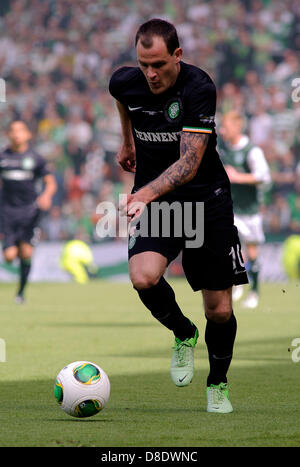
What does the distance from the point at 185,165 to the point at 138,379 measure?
6.72 feet

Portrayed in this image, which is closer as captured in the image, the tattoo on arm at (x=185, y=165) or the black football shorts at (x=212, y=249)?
the tattoo on arm at (x=185, y=165)

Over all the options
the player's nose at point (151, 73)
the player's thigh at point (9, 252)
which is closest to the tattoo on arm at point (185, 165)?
the player's nose at point (151, 73)

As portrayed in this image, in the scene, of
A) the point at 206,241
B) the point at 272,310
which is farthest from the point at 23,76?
the point at 206,241

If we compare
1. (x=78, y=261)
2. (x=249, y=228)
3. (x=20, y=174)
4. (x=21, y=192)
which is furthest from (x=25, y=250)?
(x=78, y=261)

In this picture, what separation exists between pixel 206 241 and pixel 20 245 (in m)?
9.07

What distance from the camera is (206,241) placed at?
503 cm

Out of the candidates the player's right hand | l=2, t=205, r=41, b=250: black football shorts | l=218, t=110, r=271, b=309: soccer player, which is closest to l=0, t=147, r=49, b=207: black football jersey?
l=2, t=205, r=41, b=250: black football shorts

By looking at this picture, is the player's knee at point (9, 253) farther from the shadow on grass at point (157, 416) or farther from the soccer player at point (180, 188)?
the soccer player at point (180, 188)

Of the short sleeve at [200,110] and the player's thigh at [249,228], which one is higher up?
the player's thigh at [249,228]

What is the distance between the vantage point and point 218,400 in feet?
16.4

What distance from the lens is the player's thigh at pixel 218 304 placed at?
504cm

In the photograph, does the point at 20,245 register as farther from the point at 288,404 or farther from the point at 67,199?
the point at 288,404

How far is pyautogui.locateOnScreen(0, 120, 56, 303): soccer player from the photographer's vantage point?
13.6 metres

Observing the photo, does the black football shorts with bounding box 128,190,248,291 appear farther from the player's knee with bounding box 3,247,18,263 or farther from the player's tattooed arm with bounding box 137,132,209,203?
the player's knee with bounding box 3,247,18,263
